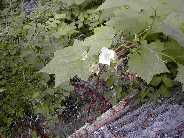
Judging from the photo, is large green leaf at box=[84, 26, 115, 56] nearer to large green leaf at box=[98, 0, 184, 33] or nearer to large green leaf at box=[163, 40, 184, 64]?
large green leaf at box=[98, 0, 184, 33]

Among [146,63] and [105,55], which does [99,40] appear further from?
[146,63]

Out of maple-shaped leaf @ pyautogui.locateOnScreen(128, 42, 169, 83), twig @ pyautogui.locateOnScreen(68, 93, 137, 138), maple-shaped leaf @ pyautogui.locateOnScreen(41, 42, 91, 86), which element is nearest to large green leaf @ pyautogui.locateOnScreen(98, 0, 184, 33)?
maple-shaped leaf @ pyautogui.locateOnScreen(128, 42, 169, 83)

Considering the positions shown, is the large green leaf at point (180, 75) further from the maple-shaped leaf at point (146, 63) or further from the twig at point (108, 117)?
the twig at point (108, 117)

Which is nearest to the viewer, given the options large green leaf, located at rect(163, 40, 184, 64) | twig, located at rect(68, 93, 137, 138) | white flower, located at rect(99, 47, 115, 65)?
white flower, located at rect(99, 47, 115, 65)

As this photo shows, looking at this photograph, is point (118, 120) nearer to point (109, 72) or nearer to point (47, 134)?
point (109, 72)

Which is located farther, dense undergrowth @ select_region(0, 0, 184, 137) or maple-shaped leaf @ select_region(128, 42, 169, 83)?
dense undergrowth @ select_region(0, 0, 184, 137)
